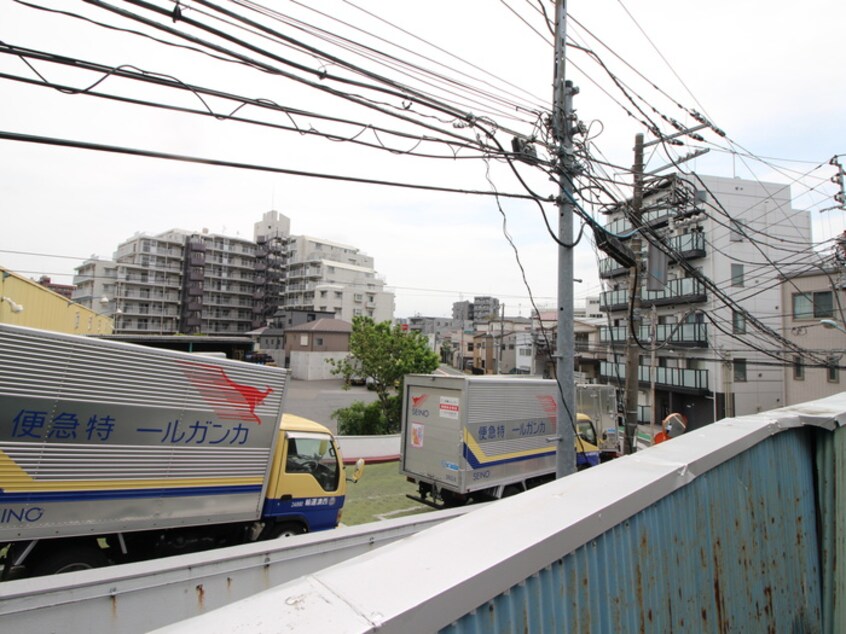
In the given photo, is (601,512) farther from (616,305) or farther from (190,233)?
(190,233)

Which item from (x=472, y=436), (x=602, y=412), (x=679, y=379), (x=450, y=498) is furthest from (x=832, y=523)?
(x=679, y=379)

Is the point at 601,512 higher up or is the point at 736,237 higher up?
the point at 736,237

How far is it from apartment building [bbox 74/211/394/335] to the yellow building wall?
37.6m

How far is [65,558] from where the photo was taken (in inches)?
218

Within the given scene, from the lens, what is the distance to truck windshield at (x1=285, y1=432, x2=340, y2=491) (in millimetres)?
7777

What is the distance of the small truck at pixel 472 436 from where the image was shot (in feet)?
31.2

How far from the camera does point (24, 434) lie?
16.5 ft

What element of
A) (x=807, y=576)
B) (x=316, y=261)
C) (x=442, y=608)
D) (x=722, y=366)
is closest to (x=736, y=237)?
(x=722, y=366)

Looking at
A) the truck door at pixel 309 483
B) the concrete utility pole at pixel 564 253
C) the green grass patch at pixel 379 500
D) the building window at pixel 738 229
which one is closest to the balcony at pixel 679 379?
the building window at pixel 738 229

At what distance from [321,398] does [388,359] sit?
18946mm

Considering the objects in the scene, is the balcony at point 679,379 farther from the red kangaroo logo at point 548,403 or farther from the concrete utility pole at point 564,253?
the concrete utility pole at point 564,253

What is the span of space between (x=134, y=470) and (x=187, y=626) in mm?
5673

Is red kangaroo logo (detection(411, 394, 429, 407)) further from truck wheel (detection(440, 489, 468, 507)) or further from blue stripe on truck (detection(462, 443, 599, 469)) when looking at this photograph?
truck wheel (detection(440, 489, 468, 507))

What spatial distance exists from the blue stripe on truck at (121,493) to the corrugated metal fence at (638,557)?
564cm
